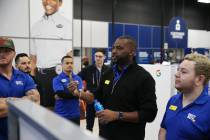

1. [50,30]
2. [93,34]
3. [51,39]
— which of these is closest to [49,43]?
[51,39]

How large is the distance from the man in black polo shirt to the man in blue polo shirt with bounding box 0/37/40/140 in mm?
579

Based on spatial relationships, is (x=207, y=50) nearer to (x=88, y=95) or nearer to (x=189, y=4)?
(x=189, y=4)

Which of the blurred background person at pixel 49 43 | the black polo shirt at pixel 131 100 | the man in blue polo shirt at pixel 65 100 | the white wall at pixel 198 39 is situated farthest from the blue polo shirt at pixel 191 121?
the white wall at pixel 198 39

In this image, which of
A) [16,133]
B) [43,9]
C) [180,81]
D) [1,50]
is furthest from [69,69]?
[16,133]

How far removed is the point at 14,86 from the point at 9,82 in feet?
0.15

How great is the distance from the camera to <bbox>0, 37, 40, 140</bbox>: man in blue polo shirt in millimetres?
2074

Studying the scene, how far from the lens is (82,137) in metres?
0.51

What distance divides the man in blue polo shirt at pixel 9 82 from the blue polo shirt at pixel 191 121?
0.99m

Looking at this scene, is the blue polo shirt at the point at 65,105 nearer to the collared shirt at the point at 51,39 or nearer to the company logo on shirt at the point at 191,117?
the collared shirt at the point at 51,39

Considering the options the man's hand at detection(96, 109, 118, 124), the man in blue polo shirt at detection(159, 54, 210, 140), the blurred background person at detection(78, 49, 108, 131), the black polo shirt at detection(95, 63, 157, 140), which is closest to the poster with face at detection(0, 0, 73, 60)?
the blurred background person at detection(78, 49, 108, 131)

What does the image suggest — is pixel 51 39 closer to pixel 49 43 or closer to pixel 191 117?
pixel 49 43

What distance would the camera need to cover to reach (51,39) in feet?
16.8

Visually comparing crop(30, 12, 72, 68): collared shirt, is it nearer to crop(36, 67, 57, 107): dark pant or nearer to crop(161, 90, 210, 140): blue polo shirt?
crop(36, 67, 57, 107): dark pant

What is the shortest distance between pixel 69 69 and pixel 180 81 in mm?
2310
